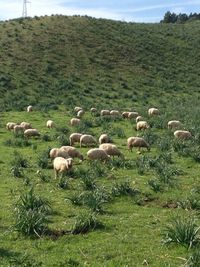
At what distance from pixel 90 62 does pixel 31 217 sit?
4868cm

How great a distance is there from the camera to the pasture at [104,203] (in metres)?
10.8

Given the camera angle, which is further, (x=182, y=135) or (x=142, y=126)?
(x=142, y=126)

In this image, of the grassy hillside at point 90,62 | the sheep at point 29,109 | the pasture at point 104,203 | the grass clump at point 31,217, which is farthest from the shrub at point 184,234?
the grassy hillside at point 90,62

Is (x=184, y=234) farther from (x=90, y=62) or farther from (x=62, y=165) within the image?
(x=90, y=62)

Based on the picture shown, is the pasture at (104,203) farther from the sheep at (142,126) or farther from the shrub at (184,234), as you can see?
the sheep at (142,126)

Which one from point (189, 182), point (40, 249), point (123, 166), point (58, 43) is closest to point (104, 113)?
point (123, 166)

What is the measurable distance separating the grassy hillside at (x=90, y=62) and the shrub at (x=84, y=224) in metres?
27.8

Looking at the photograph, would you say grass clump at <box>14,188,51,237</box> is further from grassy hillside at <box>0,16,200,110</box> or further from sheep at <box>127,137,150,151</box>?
grassy hillside at <box>0,16,200,110</box>

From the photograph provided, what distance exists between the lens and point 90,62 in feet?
197

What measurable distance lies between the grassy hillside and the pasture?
20090 mm

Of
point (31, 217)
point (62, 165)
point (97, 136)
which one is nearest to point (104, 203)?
point (31, 217)

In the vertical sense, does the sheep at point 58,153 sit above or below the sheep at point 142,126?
above

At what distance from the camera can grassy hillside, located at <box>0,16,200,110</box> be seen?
1913 inches

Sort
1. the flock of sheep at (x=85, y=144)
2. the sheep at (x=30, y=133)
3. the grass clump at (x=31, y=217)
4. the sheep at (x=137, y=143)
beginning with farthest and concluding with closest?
the sheep at (x=30, y=133), the sheep at (x=137, y=143), the flock of sheep at (x=85, y=144), the grass clump at (x=31, y=217)
